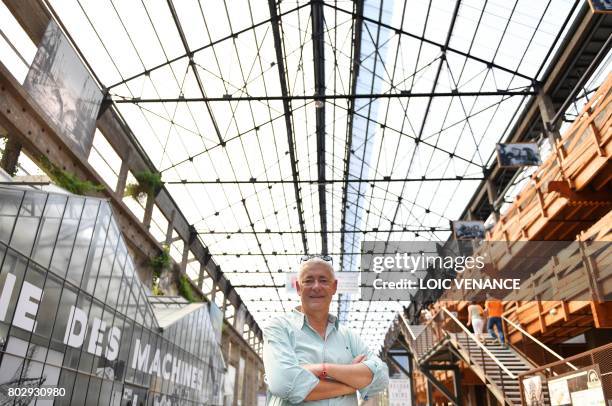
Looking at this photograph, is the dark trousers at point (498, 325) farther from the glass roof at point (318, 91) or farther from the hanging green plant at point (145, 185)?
the hanging green plant at point (145, 185)

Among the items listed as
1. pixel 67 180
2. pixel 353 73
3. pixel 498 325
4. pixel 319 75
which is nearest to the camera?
pixel 498 325

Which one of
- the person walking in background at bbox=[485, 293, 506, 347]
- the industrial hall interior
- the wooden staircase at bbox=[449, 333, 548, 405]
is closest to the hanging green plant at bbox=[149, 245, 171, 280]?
the industrial hall interior

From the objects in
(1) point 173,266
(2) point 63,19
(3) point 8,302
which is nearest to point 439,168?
(1) point 173,266

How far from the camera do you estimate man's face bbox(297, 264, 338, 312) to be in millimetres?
2613

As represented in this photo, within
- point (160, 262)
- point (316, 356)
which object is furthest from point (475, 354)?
point (160, 262)

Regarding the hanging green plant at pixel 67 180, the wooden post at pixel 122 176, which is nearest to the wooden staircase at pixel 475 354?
the hanging green plant at pixel 67 180

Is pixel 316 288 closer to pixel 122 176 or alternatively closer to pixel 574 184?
pixel 574 184

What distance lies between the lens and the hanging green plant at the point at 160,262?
25598 mm

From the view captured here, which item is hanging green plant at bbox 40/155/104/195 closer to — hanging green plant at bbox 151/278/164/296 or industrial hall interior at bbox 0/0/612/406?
industrial hall interior at bbox 0/0/612/406

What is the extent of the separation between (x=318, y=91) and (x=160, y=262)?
13.1 meters

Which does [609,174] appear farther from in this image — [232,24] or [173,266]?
[173,266]

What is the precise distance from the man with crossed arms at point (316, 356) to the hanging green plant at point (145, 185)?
22653 millimetres

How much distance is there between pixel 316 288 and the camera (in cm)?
264

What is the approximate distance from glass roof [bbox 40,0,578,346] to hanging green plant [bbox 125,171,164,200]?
121cm
